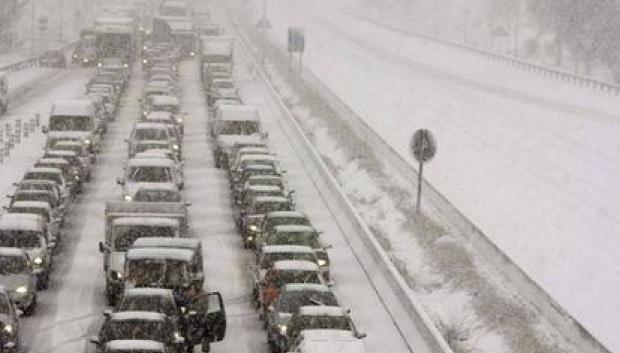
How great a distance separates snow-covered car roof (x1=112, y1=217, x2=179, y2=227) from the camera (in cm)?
2611

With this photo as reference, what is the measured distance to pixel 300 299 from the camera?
72.4 ft

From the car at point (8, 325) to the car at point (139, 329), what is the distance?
6.32 ft

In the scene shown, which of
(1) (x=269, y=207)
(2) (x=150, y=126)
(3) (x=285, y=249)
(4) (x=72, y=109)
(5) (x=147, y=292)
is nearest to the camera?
(5) (x=147, y=292)

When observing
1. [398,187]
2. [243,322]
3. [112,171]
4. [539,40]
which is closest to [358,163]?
[398,187]

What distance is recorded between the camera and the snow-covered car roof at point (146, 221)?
2611 centimetres

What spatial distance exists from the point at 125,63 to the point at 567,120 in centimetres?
2582

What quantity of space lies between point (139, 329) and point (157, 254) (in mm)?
4276

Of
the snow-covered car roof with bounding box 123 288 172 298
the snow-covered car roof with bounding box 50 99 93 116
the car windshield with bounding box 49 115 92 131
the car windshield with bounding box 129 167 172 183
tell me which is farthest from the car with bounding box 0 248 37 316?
the snow-covered car roof with bounding box 50 99 93 116

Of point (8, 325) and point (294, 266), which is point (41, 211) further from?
point (8, 325)

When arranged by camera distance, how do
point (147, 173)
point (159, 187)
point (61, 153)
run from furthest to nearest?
point (61, 153), point (147, 173), point (159, 187)

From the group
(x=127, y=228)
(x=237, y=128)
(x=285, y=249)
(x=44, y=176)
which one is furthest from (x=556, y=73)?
(x=127, y=228)

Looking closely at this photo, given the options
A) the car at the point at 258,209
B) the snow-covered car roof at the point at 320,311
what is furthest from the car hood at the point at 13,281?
the car at the point at 258,209

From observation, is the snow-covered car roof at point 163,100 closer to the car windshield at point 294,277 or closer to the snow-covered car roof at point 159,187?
→ the snow-covered car roof at point 159,187

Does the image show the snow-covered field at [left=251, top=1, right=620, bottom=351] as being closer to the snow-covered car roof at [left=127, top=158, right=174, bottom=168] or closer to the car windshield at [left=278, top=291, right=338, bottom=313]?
the car windshield at [left=278, top=291, right=338, bottom=313]
